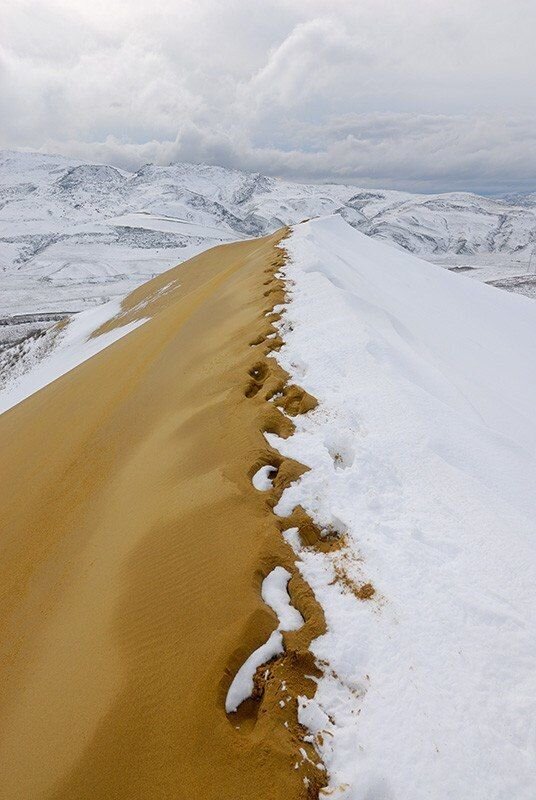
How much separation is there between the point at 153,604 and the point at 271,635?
103 centimetres

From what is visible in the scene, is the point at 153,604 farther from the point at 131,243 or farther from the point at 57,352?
the point at 131,243

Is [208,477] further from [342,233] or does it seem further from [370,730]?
[342,233]

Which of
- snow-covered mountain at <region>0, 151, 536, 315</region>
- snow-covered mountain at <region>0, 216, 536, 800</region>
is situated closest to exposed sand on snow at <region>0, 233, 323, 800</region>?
snow-covered mountain at <region>0, 216, 536, 800</region>

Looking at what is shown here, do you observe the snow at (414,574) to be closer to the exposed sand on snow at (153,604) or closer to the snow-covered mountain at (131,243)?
the exposed sand on snow at (153,604)

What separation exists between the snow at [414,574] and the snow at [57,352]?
14.2 m

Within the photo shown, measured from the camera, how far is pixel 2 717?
3.28 meters

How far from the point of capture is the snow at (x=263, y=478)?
4602 millimetres

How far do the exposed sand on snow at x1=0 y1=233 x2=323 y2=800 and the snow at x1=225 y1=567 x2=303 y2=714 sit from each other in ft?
0.17

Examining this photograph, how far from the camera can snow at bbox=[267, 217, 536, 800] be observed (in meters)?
2.39

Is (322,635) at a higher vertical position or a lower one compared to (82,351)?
higher

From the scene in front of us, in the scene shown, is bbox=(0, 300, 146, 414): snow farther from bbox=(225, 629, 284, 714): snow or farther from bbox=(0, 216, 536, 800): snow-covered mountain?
bbox=(225, 629, 284, 714): snow

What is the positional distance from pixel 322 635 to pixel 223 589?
828 millimetres

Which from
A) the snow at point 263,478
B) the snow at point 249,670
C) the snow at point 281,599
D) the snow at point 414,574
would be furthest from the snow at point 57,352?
the snow at point 249,670

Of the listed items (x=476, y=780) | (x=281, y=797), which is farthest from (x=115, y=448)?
(x=476, y=780)
